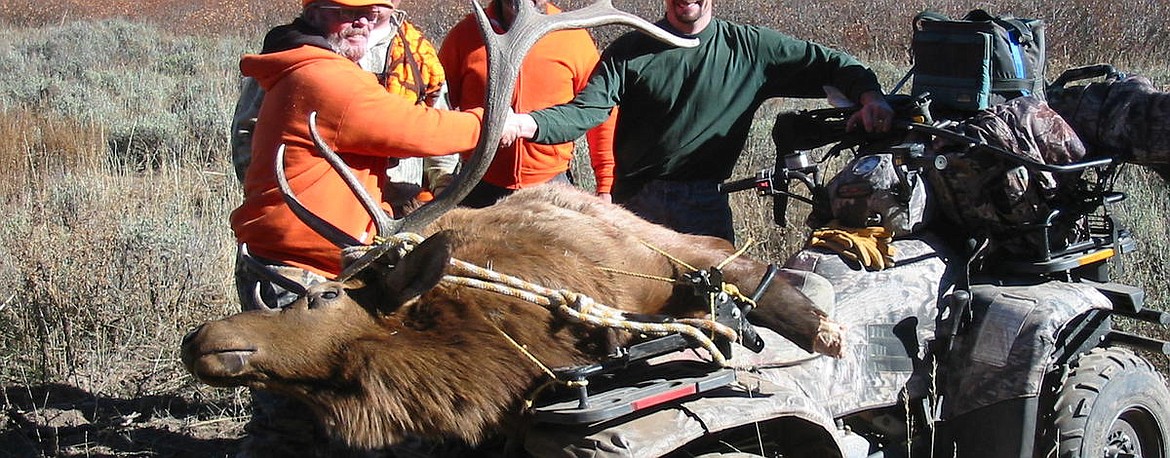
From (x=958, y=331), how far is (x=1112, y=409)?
2.26 feet

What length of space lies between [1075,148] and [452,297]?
246 centimetres

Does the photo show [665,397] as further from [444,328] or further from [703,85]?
[703,85]

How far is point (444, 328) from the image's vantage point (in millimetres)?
3309

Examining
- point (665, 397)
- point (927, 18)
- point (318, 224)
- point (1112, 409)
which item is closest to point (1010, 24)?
point (927, 18)

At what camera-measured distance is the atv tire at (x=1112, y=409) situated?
14.4ft

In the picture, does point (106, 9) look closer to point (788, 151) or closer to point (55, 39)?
point (55, 39)

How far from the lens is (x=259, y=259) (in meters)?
4.20

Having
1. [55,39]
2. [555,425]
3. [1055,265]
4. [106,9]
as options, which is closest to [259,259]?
[555,425]

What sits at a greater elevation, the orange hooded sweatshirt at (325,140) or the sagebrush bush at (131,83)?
the orange hooded sweatshirt at (325,140)

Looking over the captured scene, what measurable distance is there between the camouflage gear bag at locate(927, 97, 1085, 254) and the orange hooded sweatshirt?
177 centimetres

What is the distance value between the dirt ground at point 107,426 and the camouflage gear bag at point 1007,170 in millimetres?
3428

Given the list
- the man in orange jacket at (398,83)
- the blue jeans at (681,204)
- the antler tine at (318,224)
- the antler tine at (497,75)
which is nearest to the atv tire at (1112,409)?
the blue jeans at (681,204)

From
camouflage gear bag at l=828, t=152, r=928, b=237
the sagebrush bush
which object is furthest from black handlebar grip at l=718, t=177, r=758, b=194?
the sagebrush bush

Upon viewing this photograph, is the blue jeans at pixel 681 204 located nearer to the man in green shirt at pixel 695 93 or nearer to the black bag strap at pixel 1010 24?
the man in green shirt at pixel 695 93
